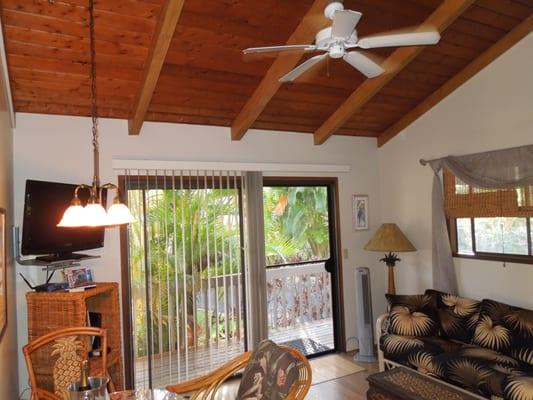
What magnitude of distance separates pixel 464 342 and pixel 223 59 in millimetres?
3197

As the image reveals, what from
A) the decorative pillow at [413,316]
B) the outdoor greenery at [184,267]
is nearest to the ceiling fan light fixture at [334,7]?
the outdoor greenery at [184,267]

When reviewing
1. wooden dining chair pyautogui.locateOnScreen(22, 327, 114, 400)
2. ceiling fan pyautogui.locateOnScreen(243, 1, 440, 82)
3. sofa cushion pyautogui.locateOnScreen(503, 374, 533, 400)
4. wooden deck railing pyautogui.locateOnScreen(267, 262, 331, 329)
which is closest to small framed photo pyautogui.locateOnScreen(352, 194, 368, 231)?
wooden deck railing pyautogui.locateOnScreen(267, 262, 331, 329)

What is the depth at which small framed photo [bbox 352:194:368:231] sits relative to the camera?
462 centimetres

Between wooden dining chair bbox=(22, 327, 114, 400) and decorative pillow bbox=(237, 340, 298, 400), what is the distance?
871mm

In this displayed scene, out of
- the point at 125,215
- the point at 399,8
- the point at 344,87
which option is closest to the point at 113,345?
the point at 125,215

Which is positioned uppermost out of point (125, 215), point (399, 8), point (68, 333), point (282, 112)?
point (399, 8)

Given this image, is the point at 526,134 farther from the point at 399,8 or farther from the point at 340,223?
the point at 340,223

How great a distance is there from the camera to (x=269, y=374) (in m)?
1.93

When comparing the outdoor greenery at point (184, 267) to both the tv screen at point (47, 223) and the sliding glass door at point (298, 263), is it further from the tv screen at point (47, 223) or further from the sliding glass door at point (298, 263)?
the sliding glass door at point (298, 263)

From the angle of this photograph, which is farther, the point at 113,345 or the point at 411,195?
the point at 411,195

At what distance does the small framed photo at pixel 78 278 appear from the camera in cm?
281

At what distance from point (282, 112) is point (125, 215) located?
240 cm

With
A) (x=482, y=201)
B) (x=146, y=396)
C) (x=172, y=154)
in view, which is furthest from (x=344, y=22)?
(x=482, y=201)

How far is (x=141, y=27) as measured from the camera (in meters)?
2.59
